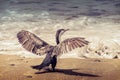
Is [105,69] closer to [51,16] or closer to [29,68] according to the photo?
[29,68]

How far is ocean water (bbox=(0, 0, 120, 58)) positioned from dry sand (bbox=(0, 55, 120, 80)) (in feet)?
2.18

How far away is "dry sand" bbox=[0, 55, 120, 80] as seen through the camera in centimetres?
852

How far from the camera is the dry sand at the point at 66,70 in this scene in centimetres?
852

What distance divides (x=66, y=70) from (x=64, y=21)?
219 inches

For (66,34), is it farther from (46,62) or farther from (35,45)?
(46,62)

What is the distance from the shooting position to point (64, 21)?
14.2 metres

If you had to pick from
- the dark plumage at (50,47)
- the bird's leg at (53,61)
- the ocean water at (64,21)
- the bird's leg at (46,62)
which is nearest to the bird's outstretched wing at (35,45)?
the dark plumage at (50,47)

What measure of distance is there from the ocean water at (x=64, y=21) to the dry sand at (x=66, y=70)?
2.18ft

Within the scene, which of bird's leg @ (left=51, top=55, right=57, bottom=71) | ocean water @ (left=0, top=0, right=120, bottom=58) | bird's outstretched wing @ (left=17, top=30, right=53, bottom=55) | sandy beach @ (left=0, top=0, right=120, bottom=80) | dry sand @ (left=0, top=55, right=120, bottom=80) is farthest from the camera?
ocean water @ (left=0, top=0, right=120, bottom=58)

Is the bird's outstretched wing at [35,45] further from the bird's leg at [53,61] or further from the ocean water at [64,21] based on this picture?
the ocean water at [64,21]

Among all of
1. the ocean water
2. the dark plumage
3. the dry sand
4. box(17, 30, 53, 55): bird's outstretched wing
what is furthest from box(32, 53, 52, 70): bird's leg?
the ocean water

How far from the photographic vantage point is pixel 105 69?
890 centimetres

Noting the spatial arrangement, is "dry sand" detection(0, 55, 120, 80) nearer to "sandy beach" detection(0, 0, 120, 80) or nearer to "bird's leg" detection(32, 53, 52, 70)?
"sandy beach" detection(0, 0, 120, 80)

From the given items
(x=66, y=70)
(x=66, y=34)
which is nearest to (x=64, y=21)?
(x=66, y=34)
